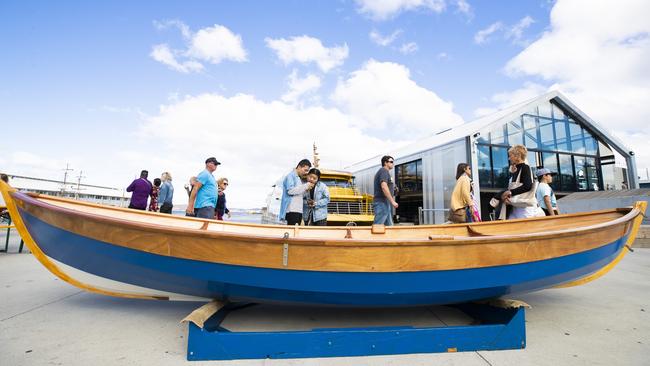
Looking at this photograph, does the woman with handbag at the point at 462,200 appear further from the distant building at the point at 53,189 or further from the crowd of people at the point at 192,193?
the distant building at the point at 53,189

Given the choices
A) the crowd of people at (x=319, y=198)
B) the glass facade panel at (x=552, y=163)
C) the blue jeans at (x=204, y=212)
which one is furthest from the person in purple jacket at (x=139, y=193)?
the glass facade panel at (x=552, y=163)

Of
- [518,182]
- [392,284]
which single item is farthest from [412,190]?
[392,284]

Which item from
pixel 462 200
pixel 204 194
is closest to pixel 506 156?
pixel 462 200

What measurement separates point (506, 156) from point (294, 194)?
898 centimetres

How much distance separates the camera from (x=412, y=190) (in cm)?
1085

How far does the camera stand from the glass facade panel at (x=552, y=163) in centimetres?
1049

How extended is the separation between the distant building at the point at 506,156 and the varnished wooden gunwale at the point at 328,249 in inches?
268

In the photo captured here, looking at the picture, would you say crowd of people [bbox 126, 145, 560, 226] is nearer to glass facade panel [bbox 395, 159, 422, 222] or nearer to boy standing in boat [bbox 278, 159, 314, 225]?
boy standing in boat [bbox 278, 159, 314, 225]

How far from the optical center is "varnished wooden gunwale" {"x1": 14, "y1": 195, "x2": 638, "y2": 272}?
5.68 feet

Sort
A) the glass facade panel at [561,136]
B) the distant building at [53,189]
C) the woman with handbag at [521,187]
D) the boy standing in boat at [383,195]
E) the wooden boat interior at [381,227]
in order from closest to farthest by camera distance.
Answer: the wooden boat interior at [381,227]
the woman with handbag at [521,187]
the boy standing in boat at [383,195]
the glass facade panel at [561,136]
the distant building at [53,189]

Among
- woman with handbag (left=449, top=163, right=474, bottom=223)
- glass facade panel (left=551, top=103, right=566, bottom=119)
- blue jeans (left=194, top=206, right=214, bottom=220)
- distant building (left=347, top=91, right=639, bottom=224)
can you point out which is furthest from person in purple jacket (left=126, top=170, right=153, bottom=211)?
glass facade panel (left=551, top=103, right=566, bottom=119)

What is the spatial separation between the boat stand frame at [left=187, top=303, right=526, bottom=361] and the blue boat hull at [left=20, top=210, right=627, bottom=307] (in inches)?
8.1

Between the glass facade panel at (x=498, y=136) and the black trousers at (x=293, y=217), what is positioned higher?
the glass facade panel at (x=498, y=136)

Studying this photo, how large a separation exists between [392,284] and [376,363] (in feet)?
1.51
